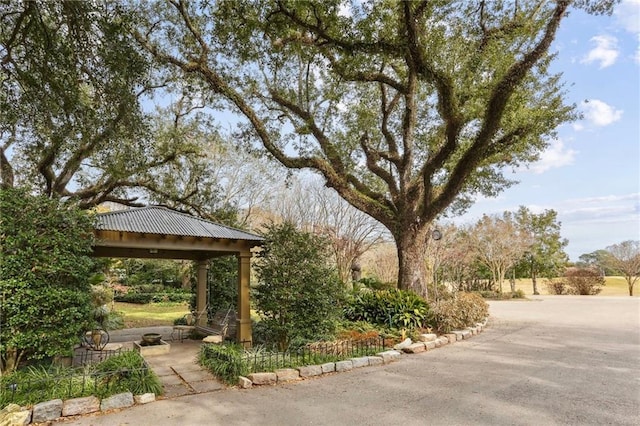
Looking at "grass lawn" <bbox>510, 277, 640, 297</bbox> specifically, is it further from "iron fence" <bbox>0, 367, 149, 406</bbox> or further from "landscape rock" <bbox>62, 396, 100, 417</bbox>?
"landscape rock" <bbox>62, 396, 100, 417</bbox>

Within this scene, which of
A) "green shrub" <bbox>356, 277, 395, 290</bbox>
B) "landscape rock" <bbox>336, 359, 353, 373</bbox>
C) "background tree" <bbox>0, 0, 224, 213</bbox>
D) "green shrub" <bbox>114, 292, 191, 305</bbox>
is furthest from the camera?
"green shrub" <bbox>114, 292, 191, 305</bbox>

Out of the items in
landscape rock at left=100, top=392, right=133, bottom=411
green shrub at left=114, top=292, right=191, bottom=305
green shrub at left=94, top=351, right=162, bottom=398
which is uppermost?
green shrub at left=94, top=351, right=162, bottom=398

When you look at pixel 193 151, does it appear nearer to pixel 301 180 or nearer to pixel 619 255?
pixel 301 180

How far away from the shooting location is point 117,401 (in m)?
4.50

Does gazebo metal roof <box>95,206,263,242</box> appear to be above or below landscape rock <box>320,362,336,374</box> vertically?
above

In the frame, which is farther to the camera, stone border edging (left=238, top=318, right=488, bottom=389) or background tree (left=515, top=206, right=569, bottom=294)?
background tree (left=515, top=206, right=569, bottom=294)

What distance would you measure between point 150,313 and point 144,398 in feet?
38.2

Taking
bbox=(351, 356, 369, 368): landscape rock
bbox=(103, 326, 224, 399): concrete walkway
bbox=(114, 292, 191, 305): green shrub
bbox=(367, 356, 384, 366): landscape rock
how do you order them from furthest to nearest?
bbox=(114, 292, 191, 305): green shrub, bbox=(367, 356, 384, 366): landscape rock, bbox=(351, 356, 369, 368): landscape rock, bbox=(103, 326, 224, 399): concrete walkway

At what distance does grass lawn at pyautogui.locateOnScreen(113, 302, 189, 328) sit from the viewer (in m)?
12.7

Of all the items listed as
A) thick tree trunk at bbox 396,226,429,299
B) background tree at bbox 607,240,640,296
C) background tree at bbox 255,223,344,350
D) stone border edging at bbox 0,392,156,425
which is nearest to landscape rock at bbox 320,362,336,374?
background tree at bbox 255,223,344,350

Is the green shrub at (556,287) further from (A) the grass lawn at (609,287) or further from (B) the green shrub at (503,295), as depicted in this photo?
(B) the green shrub at (503,295)

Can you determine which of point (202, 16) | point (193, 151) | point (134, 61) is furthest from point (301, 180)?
point (134, 61)

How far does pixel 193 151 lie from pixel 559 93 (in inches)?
472

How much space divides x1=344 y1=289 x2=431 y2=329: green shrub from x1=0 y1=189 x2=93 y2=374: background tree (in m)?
5.77
